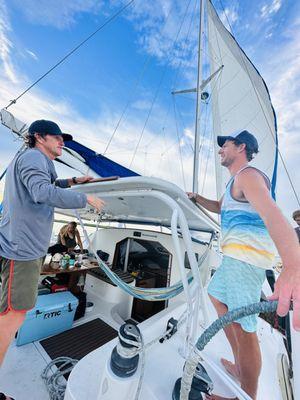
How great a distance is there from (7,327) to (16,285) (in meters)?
0.23

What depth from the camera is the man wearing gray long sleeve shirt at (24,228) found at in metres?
1.03

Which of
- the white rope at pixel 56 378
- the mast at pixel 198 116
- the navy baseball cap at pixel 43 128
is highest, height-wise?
the mast at pixel 198 116

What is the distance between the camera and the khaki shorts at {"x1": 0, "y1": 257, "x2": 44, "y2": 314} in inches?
41.9

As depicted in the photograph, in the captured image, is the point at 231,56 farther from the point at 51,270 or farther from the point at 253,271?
the point at 51,270

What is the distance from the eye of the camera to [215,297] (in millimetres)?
1093

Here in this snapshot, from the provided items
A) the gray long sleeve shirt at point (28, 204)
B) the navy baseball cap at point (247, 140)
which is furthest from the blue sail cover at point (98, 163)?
the navy baseball cap at point (247, 140)

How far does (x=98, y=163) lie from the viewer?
2.57m

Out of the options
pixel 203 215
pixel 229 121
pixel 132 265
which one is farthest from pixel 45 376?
pixel 229 121

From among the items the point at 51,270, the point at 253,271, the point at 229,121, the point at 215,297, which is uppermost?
the point at 229,121

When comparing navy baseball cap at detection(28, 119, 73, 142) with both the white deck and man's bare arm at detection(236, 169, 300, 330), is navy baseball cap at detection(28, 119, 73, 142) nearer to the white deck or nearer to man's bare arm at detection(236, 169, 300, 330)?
man's bare arm at detection(236, 169, 300, 330)

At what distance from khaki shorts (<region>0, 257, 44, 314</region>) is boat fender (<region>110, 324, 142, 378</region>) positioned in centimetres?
63

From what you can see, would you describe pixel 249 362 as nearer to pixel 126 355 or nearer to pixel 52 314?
pixel 126 355

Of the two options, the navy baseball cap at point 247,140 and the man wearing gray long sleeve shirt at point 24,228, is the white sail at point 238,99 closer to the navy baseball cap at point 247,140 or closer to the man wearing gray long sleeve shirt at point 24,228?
the navy baseball cap at point 247,140

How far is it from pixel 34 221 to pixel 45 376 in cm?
146
